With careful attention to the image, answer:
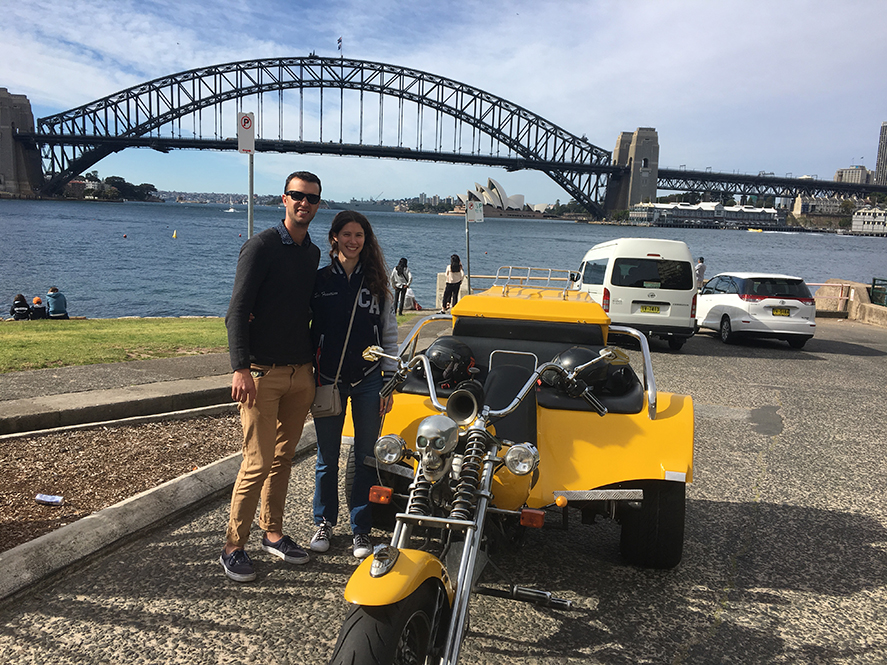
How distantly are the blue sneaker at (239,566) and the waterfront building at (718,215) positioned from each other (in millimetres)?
161410

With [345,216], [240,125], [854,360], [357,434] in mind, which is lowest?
[854,360]

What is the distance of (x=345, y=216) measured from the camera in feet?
11.6

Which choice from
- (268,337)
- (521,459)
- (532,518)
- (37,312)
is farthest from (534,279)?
(37,312)

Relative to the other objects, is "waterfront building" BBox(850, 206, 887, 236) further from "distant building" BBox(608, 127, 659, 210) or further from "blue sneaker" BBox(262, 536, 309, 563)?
"blue sneaker" BBox(262, 536, 309, 563)

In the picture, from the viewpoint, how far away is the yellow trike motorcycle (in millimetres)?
2227

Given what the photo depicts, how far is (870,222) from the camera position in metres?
180

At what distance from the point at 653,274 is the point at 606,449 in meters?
9.71

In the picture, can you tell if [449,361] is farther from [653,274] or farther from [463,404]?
[653,274]

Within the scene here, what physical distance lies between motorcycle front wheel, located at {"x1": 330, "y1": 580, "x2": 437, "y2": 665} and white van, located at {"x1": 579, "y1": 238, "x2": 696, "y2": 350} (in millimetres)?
10490

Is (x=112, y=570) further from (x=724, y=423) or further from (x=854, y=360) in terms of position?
(x=854, y=360)

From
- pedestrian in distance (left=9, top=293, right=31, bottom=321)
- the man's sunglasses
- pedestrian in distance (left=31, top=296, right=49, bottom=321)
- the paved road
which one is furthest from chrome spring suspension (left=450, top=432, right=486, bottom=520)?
pedestrian in distance (left=31, top=296, right=49, bottom=321)

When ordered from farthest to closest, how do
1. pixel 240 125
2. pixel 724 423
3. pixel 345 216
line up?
pixel 240 125 → pixel 724 423 → pixel 345 216

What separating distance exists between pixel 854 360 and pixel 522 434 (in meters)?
10.9

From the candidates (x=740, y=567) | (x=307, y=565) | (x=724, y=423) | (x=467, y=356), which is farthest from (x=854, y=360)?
(x=307, y=565)
